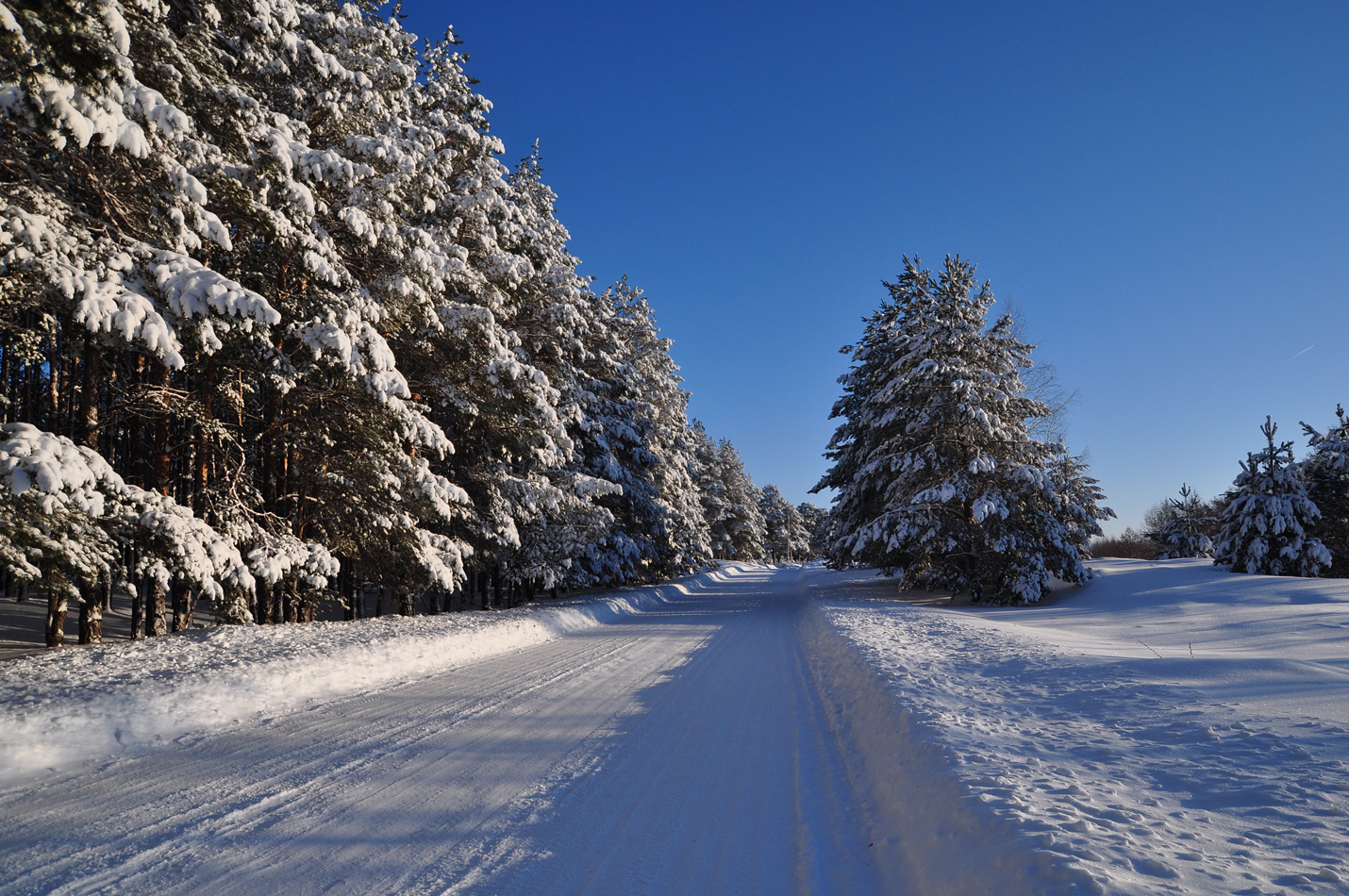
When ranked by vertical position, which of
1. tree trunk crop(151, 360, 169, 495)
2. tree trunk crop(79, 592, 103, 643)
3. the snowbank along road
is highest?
tree trunk crop(151, 360, 169, 495)

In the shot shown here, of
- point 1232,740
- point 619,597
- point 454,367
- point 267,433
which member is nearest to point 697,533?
point 619,597

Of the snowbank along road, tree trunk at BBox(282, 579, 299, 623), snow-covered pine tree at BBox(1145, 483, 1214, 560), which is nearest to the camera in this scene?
the snowbank along road

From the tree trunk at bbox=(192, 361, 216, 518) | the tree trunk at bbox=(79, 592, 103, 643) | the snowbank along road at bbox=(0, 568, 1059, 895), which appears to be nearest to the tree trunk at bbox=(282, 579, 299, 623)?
the tree trunk at bbox=(192, 361, 216, 518)

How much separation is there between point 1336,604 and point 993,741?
12457mm

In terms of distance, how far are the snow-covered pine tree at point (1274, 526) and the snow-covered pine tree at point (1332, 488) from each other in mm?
1390

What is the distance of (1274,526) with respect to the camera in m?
18.5

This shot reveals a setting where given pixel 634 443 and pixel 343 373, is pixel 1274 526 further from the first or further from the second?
pixel 343 373

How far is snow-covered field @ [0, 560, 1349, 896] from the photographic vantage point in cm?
316

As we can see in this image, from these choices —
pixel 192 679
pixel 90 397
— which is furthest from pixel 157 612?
pixel 192 679

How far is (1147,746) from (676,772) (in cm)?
337

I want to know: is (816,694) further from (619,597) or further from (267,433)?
(619,597)

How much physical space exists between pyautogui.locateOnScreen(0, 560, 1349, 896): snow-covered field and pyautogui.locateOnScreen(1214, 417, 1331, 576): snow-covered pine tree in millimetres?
12207

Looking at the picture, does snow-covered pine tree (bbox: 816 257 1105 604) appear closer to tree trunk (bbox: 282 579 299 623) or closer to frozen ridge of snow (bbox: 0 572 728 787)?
frozen ridge of snow (bbox: 0 572 728 787)

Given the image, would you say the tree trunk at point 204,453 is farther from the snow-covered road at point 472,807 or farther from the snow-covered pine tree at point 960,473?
the snow-covered pine tree at point 960,473
